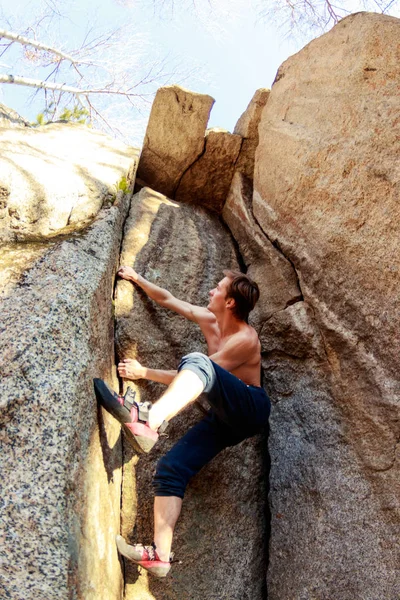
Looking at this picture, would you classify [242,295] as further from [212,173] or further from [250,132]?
[250,132]

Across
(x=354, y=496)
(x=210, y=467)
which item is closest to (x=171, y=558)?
(x=210, y=467)

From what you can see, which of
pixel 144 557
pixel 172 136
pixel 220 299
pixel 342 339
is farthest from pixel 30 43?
pixel 144 557

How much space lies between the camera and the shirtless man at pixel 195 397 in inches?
114

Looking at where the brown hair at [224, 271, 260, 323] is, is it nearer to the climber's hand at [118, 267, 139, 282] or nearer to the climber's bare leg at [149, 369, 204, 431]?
the climber's hand at [118, 267, 139, 282]

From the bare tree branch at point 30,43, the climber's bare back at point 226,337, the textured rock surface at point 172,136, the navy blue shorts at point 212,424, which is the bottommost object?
the navy blue shorts at point 212,424

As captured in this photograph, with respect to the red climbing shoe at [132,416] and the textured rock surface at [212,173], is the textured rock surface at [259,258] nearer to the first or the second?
the textured rock surface at [212,173]

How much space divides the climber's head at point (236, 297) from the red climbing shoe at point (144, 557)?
188cm

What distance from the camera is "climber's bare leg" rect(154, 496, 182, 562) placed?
3.11m

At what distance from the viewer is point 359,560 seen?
10.7 feet

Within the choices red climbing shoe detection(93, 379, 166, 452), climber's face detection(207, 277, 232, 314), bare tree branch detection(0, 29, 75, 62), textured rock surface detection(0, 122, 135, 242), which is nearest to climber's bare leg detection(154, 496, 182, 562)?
red climbing shoe detection(93, 379, 166, 452)

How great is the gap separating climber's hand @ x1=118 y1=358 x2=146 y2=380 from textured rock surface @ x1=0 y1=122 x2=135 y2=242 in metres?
1.17

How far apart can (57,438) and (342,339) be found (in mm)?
2361

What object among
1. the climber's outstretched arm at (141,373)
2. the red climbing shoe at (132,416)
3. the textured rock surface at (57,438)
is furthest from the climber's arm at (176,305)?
the red climbing shoe at (132,416)

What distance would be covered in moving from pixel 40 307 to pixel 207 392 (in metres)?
1.20
